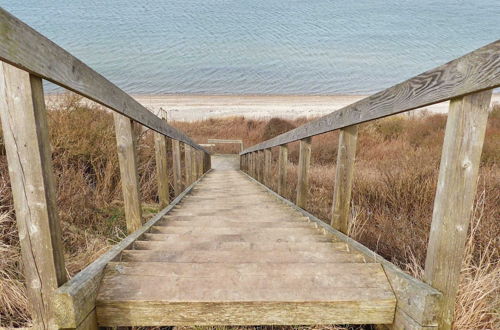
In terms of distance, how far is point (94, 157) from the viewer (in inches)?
180

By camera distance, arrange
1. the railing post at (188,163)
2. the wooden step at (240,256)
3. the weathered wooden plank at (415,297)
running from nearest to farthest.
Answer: the weathered wooden plank at (415,297)
the wooden step at (240,256)
the railing post at (188,163)

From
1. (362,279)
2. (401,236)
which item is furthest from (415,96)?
(401,236)

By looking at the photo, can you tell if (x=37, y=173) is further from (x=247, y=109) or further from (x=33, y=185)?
(x=247, y=109)

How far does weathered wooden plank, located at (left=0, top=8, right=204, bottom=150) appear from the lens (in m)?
0.94

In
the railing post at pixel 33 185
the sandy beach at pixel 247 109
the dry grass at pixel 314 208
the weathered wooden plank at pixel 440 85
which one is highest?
the sandy beach at pixel 247 109

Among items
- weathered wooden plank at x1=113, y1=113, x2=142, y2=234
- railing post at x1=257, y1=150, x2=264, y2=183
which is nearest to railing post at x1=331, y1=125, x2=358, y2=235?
weathered wooden plank at x1=113, y1=113, x2=142, y2=234

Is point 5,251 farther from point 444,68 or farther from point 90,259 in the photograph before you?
point 444,68

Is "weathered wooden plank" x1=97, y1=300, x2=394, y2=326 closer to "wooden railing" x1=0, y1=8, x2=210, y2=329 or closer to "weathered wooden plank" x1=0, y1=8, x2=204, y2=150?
"wooden railing" x1=0, y1=8, x2=210, y2=329

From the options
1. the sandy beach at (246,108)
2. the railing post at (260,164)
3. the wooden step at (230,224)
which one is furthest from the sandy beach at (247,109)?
the wooden step at (230,224)

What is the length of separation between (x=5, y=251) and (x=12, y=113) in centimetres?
173

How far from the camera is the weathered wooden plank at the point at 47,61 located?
3.10ft

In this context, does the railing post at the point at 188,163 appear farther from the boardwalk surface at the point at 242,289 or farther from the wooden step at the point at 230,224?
the boardwalk surface at the point at 242,289

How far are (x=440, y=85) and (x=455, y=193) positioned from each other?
47 centimetres

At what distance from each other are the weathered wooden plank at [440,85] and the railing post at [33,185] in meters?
1.63
